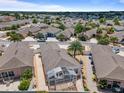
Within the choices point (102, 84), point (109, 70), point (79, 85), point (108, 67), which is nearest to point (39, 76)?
point (79, 85)

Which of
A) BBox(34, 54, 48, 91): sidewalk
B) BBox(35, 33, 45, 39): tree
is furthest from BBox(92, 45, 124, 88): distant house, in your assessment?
BBox(35, 33, 45, 39): tree

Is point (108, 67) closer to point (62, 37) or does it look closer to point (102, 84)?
point (102, 84)

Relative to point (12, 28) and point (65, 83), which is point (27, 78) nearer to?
point (65, 83)

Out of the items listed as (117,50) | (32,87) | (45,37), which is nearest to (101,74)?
(32,87)

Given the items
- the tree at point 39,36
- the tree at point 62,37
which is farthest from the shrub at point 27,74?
the tree at point 39,36

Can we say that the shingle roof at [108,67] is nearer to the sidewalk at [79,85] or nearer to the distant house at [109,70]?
the distant house at [109,70]

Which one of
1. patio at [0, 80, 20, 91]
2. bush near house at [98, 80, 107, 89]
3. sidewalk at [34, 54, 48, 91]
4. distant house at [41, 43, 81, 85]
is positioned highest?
distant house at [41, 43, 81, 85]

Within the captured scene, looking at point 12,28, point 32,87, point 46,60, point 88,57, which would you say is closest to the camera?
point 32,87

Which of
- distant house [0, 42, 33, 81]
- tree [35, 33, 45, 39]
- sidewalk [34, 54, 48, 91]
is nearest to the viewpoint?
sidewalk [34, 54, 48, 91]

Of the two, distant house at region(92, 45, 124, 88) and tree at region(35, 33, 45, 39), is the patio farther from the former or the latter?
tree at region(35, 33, 45, 39)

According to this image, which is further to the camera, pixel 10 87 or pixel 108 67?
pixel 108 67

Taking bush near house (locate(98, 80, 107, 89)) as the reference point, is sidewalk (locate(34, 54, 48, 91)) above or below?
below
